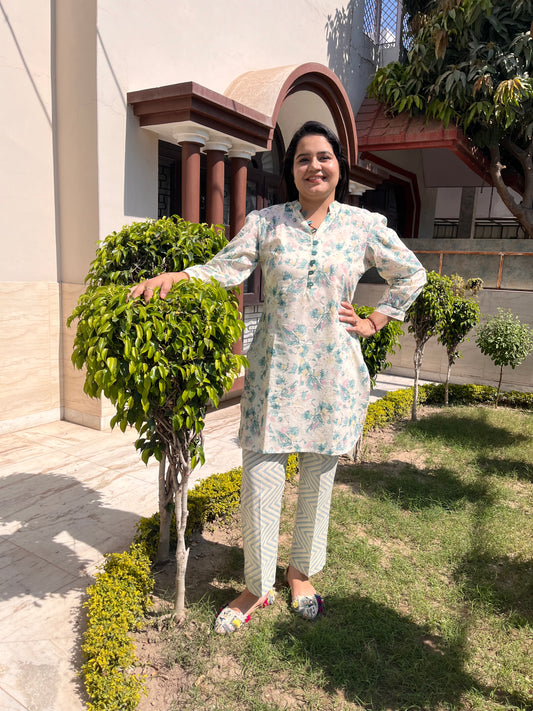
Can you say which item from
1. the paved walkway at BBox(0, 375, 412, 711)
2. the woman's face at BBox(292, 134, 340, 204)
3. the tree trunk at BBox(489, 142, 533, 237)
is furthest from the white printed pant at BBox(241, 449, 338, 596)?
the tree trunk at BBox(489, 142, 533, 237)

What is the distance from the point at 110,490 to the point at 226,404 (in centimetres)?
288

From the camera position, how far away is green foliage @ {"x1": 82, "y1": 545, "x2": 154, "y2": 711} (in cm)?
194

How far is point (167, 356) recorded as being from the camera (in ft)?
6.93

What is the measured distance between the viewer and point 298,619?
2.54 m

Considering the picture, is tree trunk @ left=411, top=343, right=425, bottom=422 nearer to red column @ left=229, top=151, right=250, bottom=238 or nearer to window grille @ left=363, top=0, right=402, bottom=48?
red column @ left=229, top=151, right=250, bottom=238

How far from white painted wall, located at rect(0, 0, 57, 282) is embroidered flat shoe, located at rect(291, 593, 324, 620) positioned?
12.1ft

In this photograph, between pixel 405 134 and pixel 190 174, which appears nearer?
pixel 190 174

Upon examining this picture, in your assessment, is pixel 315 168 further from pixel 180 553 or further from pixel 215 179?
pixel 215 179

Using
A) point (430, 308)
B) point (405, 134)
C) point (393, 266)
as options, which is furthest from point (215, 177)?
point (405, 134)

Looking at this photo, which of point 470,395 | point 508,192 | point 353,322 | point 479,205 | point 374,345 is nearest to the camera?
point 353,322

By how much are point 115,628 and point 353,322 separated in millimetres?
1637

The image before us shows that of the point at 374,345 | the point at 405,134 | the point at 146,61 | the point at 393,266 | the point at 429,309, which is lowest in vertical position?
the point at 374,345

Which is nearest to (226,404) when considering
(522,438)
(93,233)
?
(93,233)

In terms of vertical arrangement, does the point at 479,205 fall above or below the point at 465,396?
above
